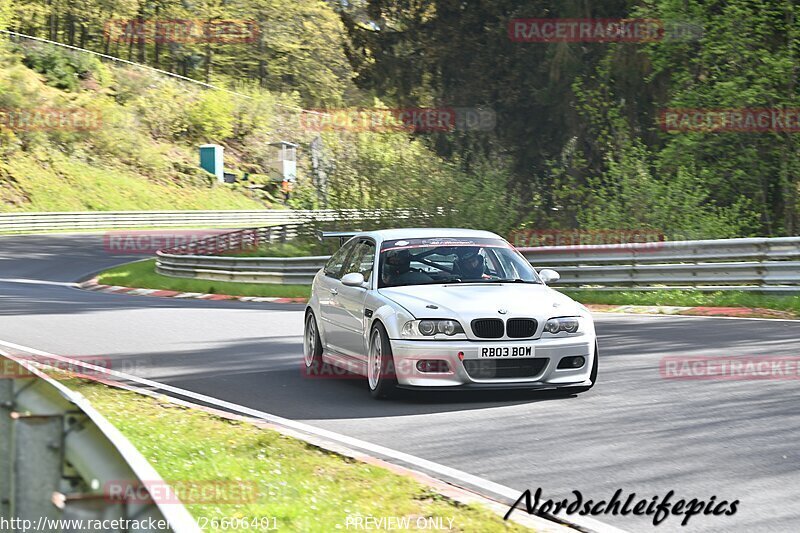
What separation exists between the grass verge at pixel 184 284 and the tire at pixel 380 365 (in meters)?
14.9

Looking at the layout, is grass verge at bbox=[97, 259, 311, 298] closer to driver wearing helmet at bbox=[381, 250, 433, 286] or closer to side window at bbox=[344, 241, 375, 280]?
side window at bbox=[344, 241, 375, 280]

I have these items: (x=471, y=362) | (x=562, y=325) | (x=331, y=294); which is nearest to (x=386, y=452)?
(x=471, y=362)

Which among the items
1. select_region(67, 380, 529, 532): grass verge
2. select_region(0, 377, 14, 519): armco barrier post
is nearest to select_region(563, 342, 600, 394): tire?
select_region(67, 380, 529, 532): grass verge

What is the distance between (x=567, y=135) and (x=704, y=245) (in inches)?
534

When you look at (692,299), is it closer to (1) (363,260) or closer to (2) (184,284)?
(1) (363,260)

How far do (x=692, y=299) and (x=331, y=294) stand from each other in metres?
8.79

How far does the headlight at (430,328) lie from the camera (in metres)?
10.2

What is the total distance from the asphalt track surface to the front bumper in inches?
7.7

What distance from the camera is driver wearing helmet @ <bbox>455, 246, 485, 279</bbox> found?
451 inches

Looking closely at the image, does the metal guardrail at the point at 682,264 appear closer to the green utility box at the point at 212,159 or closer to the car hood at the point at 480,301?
the car hood at the point at 480,301

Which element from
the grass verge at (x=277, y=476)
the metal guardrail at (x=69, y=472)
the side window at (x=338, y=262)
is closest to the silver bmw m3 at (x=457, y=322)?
the side window at (x=338, y=262)

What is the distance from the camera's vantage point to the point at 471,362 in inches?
398

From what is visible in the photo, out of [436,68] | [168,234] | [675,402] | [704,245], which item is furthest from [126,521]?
[168,234]

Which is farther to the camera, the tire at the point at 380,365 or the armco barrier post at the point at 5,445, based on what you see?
the tire at the point at 380,365
